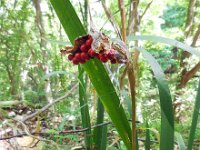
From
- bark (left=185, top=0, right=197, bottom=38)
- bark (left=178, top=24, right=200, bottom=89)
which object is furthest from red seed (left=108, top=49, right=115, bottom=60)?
bark (left=185, top=0, right=197, bottom=38)

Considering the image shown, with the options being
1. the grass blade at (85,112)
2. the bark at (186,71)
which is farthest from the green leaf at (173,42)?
the bark at (186,71)

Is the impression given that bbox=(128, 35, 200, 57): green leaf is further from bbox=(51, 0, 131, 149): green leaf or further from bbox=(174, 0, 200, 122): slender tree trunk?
bbox=(174, 0, 200, 122): slender tree trunk

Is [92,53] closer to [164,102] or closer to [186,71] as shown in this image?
[164,102]

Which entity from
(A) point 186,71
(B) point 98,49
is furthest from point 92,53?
(A) point 186,71

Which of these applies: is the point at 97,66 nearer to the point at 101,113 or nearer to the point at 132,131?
the point at 132,131

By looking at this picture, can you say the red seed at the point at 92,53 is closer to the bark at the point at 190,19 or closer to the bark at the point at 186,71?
the bark at the point at 186,71

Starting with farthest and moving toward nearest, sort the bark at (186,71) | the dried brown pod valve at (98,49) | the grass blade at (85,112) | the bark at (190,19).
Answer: the bark at (190,19)
the bark at (186,71)
the grass blade at (85,112)
the dried brown pod valve at (98,49)
